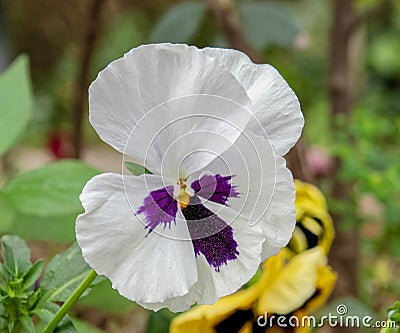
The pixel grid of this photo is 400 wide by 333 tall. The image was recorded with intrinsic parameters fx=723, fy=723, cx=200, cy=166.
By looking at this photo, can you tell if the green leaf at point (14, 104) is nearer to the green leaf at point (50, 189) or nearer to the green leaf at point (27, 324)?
the green leaf at point (50, 189)

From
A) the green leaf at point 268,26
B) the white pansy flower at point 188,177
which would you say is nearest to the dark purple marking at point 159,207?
the white pansy flower at point 188,177

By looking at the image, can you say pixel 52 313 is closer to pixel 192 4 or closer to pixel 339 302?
pixel 339 302

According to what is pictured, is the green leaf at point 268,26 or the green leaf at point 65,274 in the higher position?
the green leaf at point 65,274

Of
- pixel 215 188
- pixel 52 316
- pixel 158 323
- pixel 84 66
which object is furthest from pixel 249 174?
pixel 84 66

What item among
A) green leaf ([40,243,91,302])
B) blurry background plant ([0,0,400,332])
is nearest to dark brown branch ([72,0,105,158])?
blurry background plant ([0,0,400,332])

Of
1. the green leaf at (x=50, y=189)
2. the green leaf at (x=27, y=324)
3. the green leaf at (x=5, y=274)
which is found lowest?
the green leaf at (x=50, y=189)

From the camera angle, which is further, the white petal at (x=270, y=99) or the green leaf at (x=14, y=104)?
the green leaf at (x=14, y=104)

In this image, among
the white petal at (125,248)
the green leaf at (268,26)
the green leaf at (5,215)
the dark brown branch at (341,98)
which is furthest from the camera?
the green leaf at (268,26)

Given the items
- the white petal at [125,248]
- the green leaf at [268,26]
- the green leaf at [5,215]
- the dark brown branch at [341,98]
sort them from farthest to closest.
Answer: the green leaf at [268,26] < the dark brown branch at [341,98] < the green leaf at [5,215] < the white petal at [125,248]
